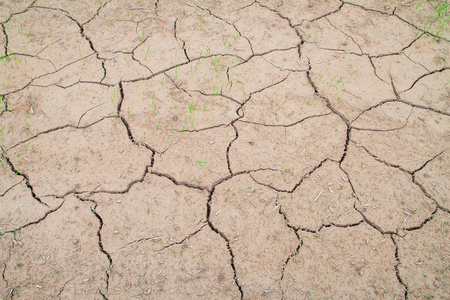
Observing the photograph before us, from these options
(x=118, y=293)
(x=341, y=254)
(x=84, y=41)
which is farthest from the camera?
(x=84, y=41)

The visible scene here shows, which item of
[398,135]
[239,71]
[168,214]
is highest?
[239,71]

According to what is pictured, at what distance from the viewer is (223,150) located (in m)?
2.09

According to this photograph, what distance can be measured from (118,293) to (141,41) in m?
2.08

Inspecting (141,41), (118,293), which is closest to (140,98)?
(141,41)

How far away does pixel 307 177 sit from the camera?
2.00 meters

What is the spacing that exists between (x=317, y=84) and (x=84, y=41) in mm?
2088

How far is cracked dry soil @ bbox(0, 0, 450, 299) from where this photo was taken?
1660 mm

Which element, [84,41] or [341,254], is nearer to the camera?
[341,254]

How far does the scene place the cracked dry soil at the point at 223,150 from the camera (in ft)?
5.45

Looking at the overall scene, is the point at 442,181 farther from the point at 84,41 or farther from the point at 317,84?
the point at 84,41

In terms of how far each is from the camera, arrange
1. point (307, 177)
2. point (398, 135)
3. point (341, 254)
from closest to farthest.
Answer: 1. point (341, 254)
2. point (307, 177)
3. point (398, 135)

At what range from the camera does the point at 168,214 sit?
71.9 inches

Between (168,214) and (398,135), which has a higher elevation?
(398,135)

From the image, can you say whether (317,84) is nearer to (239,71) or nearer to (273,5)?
(239,71)
